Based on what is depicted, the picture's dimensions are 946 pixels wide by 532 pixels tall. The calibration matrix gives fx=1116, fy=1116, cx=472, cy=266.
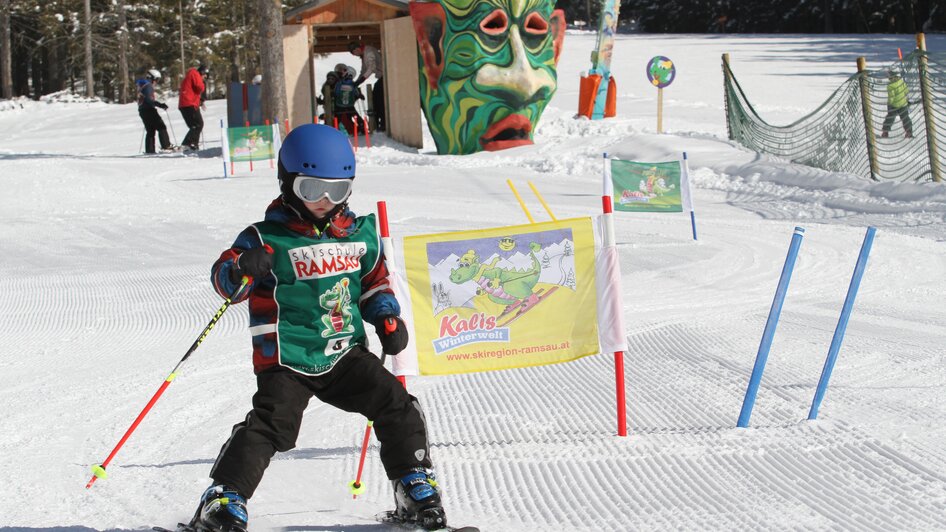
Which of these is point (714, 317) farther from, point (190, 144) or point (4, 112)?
point (4, 112)

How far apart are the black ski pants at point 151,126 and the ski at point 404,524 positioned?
1931cm

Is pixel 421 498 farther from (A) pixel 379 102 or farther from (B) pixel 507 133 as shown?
(A) pixel 379 102

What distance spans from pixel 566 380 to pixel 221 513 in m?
3.33

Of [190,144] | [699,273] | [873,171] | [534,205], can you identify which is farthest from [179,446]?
[190,144]

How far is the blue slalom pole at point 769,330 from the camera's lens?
5051mm

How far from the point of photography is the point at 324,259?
12.9ft

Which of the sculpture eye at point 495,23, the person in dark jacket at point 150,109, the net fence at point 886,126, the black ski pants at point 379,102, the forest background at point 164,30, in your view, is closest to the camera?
the net fence at point 886,126

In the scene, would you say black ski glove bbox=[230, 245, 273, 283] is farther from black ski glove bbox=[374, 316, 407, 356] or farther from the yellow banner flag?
the yellow banner flag

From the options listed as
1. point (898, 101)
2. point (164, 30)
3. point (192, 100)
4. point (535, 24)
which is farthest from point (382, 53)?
point (164, 30)

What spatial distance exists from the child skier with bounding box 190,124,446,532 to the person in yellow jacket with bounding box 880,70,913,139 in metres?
11.6

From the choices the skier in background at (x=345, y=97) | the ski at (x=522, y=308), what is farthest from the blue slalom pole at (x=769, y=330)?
the skier in background at (x=345, y=97)

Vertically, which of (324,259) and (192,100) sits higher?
(192,100)

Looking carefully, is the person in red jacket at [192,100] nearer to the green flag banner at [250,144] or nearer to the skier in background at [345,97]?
the skier in background at [345,97]

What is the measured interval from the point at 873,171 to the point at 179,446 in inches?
460
